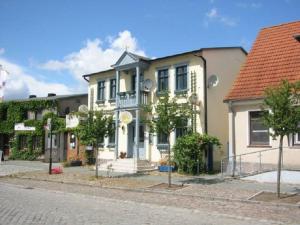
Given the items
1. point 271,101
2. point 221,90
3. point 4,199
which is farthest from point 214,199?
point 221,90

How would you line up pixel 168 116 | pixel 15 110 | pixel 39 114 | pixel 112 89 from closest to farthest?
pixel 168 116, pixel 112 89, pixel 39 114, pixel 15 110

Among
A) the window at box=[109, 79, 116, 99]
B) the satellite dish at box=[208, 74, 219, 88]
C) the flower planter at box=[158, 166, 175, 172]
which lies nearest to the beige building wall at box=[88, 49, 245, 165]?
the satellite dish at box=[208, 74, 219, 88]

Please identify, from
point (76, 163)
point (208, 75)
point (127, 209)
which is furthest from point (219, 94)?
point (127, 209)

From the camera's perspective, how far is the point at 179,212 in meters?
10.8

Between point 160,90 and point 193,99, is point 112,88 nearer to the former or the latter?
point 160,90

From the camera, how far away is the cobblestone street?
9.41 meters

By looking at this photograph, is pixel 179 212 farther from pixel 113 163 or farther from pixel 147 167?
pixel 113 163

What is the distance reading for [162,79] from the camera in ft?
80.8

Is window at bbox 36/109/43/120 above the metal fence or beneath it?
above

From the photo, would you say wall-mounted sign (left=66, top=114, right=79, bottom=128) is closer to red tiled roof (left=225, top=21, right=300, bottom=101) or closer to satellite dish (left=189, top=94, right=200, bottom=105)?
satellite dish (left=189, top=94, right=200, bottom=105)

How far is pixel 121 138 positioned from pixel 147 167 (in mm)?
4594

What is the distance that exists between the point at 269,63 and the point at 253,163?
17.1 ft

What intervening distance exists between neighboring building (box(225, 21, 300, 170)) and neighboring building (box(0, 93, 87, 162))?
17.0 meters

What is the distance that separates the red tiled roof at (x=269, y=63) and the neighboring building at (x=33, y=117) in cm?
1733
